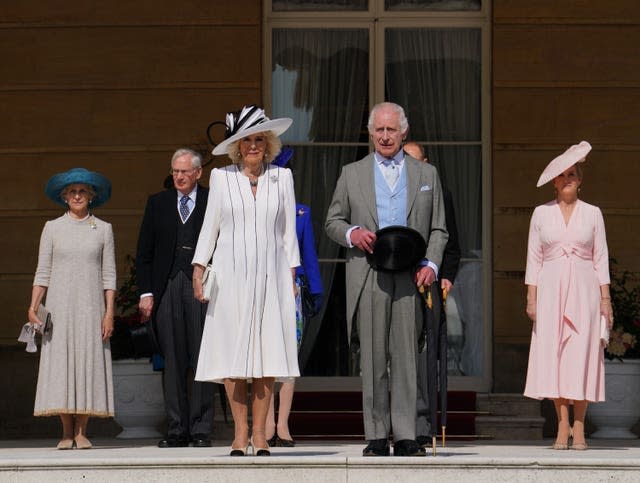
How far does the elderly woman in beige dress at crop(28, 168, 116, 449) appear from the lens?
964cm

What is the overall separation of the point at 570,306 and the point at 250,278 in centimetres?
217

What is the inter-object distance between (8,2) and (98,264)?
337 centimetres

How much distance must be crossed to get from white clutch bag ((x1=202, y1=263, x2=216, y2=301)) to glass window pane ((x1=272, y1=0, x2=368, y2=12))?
183 inches

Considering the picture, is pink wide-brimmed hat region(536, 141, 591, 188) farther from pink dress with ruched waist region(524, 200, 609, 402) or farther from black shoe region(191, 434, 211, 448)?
black shoe region(191, 434, 211, 448)

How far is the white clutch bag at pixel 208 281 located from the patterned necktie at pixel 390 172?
97 cm

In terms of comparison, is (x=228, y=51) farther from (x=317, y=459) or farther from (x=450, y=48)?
(x=317, y=459)

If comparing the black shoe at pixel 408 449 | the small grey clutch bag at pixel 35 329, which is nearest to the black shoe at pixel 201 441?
the small grey clutch bag at pixel 35 329

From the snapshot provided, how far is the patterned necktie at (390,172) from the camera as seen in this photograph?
8.26 m

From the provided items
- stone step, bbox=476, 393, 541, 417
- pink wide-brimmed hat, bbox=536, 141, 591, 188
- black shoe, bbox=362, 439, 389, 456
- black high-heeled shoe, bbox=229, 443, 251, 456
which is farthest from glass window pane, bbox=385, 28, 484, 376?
black high-heeled shoe, bbox=229, 443, 251, 456

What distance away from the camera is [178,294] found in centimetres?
995

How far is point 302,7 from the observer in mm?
12508

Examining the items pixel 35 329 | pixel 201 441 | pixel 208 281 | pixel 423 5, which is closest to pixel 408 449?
pixel 208 281

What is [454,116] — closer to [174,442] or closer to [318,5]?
[318,5]

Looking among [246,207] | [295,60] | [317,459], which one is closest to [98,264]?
[246,207]
